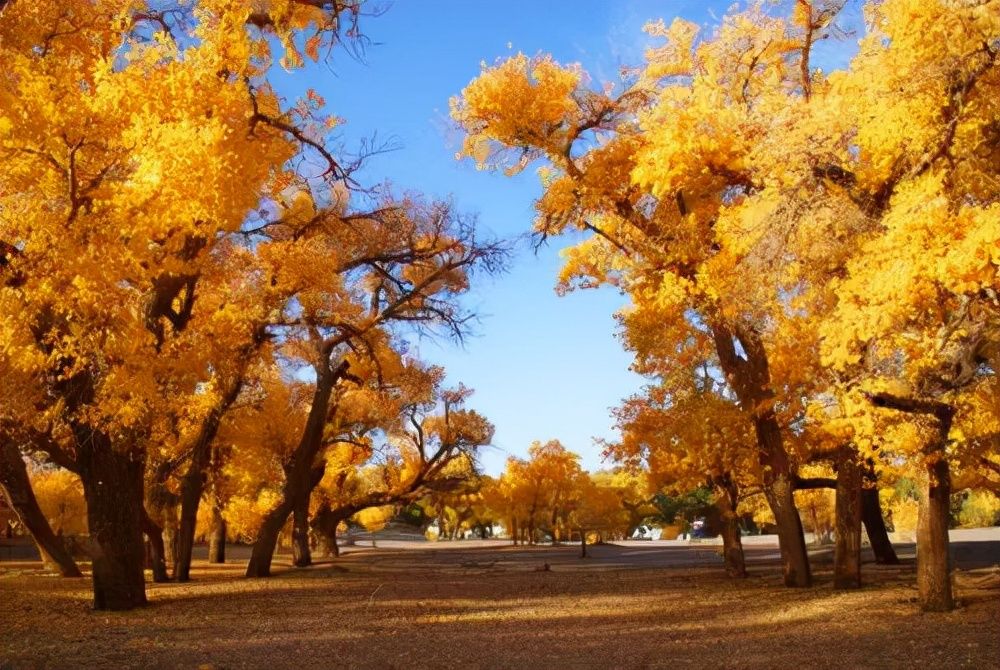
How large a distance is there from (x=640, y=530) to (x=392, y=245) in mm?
72440

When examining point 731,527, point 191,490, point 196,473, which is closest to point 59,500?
point 191,490

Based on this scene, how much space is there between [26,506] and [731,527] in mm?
15960

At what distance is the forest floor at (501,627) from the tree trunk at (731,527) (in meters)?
1.02

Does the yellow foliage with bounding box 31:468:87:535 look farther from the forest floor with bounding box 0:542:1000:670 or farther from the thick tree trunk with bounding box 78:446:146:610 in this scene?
the thick tree trunk with bounding box 78:446:146:610

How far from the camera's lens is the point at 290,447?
28.7 m

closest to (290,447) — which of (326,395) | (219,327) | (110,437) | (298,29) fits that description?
(326,395)

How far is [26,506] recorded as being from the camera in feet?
65.0

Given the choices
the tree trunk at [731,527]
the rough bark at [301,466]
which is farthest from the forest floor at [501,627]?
the rough bark at [301,466]

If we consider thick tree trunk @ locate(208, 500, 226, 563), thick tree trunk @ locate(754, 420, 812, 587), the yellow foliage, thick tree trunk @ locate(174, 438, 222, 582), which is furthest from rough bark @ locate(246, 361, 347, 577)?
the yellow foliage

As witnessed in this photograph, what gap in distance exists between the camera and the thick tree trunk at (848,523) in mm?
14125

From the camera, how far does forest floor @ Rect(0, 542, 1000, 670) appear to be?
873 centimetres

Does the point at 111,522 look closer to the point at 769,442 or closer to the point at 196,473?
the point at 196,473

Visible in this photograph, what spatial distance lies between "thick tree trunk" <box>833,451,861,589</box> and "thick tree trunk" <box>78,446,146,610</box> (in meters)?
11.1

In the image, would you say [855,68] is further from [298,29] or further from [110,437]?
[110,437]
